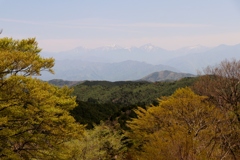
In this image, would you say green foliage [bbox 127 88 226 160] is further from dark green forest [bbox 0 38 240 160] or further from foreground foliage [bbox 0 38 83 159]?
foreground foliage [bbox 0 38 83 159]

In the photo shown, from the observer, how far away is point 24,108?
643 inches

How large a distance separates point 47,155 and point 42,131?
6.71 feet

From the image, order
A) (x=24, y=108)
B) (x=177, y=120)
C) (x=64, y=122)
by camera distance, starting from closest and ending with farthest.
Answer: (x=24, y=108) → (x=64, y=122) → (x=177, y=120)

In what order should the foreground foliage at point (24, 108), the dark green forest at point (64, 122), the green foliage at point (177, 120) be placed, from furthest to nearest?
the green foliage at point (177, 120) → the dark green forest at point (64, 122) → the foreground foliage at point (24, 108)

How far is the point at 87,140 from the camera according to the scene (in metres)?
25.2

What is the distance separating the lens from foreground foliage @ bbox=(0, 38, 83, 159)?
1444cm

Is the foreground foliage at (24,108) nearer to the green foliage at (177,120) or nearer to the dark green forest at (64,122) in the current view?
the dark green forest at (64,122)

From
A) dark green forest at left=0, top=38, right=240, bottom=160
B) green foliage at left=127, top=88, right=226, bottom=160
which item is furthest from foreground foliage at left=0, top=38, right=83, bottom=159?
green foliage at left=127, top=88, right=226, bottom=160

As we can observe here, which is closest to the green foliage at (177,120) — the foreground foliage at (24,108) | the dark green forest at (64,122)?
the dark green forest at (64,122)

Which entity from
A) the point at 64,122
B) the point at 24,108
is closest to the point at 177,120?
the point at 64,122

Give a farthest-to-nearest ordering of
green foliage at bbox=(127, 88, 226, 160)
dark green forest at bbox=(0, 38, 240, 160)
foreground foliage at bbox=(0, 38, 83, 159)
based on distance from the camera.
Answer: green foliage at bbox=(127, 88, 226, 160), dark green forest at bbox=(0, 38, 240, 160), foreground foliage at bbox=(0, 38, 83, 159)

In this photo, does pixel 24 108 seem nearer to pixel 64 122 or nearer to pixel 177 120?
pixel 64 122

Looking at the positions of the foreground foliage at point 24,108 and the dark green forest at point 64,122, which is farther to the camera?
the dark green forest at point 64,122

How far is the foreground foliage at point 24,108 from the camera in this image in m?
14.4
